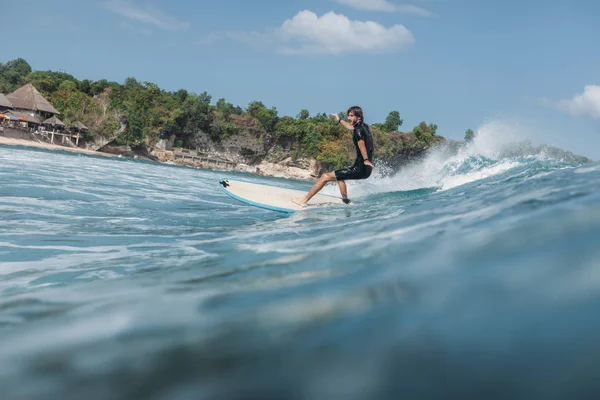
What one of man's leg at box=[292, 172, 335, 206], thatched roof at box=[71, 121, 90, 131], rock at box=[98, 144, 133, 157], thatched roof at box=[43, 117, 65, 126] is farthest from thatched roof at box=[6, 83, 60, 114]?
man's leg at box=[292, 172, 335, 206]

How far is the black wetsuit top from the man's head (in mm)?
71

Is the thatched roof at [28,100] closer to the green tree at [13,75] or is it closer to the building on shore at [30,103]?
the building on shore at [30,103]

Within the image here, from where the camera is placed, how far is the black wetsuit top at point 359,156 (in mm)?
7801

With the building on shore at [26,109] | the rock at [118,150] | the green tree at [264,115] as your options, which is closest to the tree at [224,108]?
the green tree at [264,115]

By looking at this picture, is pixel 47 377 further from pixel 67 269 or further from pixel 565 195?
pixel 565 195

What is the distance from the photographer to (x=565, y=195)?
3.18m

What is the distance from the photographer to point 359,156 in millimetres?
8016

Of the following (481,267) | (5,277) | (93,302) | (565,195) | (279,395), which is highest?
(565,195)

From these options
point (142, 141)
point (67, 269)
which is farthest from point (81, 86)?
point (67, 269)

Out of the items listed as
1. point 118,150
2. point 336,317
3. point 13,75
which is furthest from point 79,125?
point 336,317

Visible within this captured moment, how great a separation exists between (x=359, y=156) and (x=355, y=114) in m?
0.71

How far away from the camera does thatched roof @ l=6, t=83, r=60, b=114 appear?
2159 inches

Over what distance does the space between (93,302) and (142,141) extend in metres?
69.8

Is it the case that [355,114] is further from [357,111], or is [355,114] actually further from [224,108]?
[224,108]
